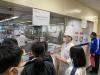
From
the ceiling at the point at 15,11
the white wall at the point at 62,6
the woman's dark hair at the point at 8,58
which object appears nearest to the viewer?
the woman's dark hair at the point at 8,58

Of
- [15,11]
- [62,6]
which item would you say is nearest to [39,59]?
[15,11]

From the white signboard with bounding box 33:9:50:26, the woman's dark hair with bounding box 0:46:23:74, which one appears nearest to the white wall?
the white signboard with bounding box 33:9:50:26

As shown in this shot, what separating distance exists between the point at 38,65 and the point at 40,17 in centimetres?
161

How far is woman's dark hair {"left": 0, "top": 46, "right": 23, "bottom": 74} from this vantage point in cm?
83

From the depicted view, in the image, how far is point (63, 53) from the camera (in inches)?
128

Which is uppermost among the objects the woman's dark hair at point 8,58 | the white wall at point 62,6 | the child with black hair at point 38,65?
the white wall at point 62,6

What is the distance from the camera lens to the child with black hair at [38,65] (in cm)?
167

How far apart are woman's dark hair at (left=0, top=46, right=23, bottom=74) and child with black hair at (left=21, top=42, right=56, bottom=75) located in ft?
2.63

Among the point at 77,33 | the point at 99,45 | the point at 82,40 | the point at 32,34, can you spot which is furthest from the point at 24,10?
the point at 99,45

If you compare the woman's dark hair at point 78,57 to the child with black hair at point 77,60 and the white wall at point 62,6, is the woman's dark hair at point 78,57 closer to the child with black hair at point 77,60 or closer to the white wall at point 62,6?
the child with black hair at point 77,60

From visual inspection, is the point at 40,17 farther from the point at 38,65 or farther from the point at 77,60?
the point at 38,65

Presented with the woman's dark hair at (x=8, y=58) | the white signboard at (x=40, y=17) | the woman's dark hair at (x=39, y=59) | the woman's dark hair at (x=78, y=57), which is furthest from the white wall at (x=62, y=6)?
the woman's dark hair at (x=8, y=58)

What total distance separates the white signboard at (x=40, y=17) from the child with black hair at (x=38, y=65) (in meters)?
1.28

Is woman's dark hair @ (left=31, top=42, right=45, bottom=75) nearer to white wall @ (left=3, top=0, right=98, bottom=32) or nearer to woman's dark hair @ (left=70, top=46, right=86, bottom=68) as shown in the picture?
woman's dark hair @ (left=70, top=46, right=86, bottom=68)
